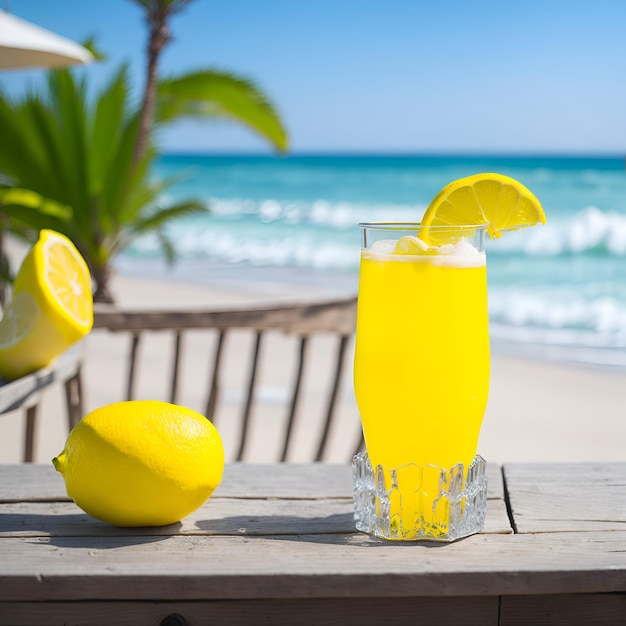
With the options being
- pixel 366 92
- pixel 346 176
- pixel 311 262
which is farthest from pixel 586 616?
pixel 366 92

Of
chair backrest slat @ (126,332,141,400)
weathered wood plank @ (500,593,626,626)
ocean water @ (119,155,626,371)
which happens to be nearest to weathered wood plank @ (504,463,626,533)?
weathered wood plank @ (500,593,626,626)

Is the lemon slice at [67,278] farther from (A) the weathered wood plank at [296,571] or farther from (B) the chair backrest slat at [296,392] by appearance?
(B) the chair backrest slat at [296,392]

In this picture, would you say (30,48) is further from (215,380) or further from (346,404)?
(346,404)

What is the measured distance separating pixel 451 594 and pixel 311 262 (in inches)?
613

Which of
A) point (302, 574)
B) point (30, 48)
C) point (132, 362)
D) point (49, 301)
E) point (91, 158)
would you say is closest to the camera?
point (302, 574)

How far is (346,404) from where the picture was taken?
604 cm

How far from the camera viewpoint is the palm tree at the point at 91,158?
630cm

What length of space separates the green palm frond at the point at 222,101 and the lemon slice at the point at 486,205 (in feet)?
21.7

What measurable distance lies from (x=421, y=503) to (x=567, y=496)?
0.84 feet

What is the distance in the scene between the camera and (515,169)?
3409 cm

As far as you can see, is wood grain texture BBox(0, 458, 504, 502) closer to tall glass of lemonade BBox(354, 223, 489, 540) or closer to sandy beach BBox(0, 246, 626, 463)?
tall glass of lemonade BBox(354, 223, 489, 540)

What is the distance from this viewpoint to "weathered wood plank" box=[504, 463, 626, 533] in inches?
42.6

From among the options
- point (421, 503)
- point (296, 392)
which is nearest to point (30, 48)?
point (296, 392)

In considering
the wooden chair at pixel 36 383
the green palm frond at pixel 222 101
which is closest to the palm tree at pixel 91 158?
the green palm frond at pixel 222 101
